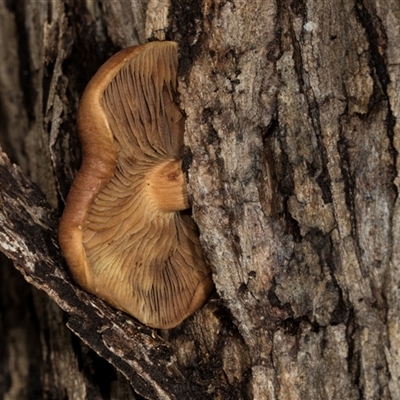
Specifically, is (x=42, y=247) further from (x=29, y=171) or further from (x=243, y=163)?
(x=29, y=171)

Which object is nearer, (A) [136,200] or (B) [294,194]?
(B) [294,194]

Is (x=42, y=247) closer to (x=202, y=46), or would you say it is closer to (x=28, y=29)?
(x=202, y=46)

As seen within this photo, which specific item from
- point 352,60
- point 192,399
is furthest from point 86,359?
point 352,60

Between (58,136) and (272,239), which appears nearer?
(272,239)

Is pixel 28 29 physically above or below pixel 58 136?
above

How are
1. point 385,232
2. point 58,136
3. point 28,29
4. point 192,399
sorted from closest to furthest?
point 385,232 → point 192,399 → point 58,136 → point 28,29

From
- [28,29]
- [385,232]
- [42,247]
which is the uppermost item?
[28,29]

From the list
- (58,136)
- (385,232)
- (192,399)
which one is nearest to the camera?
(385,232)
